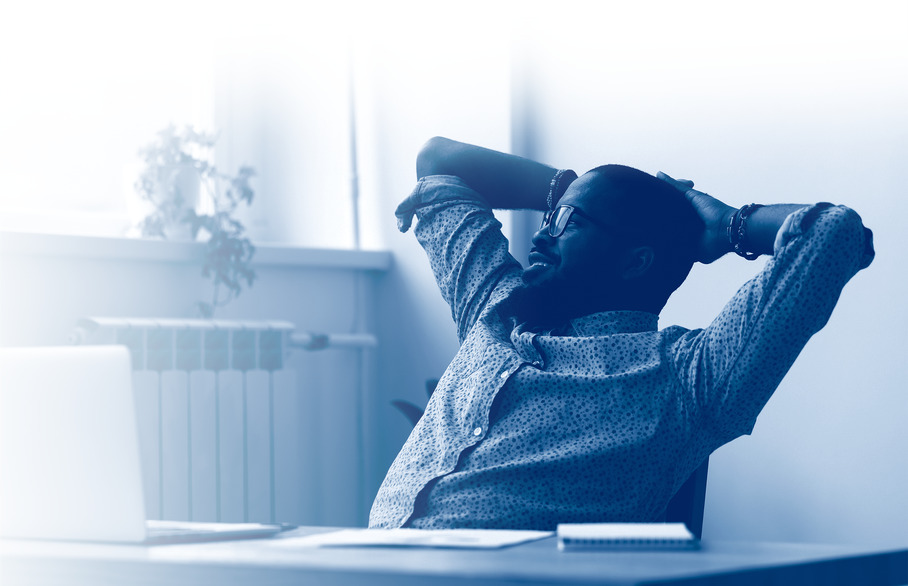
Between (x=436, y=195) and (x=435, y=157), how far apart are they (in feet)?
0.57

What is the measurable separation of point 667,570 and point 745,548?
7.5 inches

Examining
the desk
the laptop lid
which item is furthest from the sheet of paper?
the laptop lid

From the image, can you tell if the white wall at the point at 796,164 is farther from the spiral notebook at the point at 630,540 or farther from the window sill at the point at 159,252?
the spiral notebook at the point at 630,540

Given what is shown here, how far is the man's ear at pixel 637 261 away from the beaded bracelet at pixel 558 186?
0.28 m

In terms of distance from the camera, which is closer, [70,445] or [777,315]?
[70,445]

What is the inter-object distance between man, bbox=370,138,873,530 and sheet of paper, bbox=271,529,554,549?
15.2 inches

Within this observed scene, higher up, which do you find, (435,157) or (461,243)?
(435,157)

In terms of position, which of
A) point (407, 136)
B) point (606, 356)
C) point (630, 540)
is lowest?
point (630, 540)

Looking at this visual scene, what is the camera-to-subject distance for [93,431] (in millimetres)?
1119

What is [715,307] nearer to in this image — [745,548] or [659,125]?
[659,125]

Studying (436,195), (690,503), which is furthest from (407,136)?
(690,503)

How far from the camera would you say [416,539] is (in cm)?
108

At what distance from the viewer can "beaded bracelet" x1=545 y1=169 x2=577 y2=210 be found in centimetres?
199

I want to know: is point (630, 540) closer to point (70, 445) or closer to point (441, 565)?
point (441, 565)
